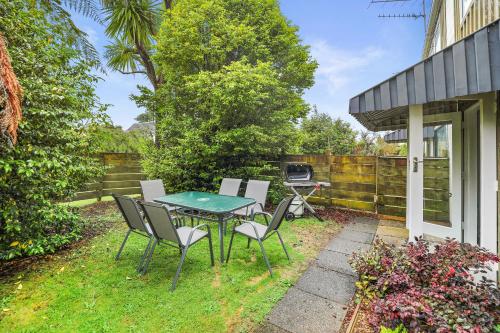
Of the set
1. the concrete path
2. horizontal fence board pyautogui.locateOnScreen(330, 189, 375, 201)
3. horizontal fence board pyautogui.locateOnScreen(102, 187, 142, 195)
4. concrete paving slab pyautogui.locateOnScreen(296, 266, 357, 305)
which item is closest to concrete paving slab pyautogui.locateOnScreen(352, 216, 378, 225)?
horizontal fence board pyautogui.locateOnScreen(330, 189, 375, 201)

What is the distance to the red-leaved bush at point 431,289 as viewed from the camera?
1.75 meters

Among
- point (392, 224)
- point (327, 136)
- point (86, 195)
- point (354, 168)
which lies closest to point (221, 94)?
point (354, 168)

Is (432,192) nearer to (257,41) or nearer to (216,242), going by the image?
(216,242)

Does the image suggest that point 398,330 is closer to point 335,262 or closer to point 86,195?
point 335,262

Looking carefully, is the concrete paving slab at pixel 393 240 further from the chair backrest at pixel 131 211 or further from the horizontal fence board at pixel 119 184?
the horizontal fence board at pixel 119 184

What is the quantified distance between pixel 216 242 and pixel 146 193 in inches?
69.6

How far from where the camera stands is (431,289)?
2.08 meters

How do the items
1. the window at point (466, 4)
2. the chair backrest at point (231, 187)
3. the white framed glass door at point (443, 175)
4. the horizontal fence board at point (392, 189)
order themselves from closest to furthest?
the white framed glass door at point (443, 175) → the window at point (466, 4) → the chair backrest at point (231, 187) → the horizontal fence board at point (392, 189)

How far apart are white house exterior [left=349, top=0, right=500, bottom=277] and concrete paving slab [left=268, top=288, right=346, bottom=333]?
1.52 metres

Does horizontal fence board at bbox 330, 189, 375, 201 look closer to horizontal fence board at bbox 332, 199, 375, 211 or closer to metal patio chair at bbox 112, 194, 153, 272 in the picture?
horizontal fence board at bbox 332, 199, 375, 211

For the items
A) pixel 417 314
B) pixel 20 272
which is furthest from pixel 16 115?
pixel 417 314

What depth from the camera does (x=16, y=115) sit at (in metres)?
2.33

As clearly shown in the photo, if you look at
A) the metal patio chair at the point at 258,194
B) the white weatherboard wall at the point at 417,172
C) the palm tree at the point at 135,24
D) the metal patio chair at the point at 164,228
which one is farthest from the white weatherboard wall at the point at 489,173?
the palm tree at the point at 135,24

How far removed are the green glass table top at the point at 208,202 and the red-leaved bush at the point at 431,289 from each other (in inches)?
72.1
